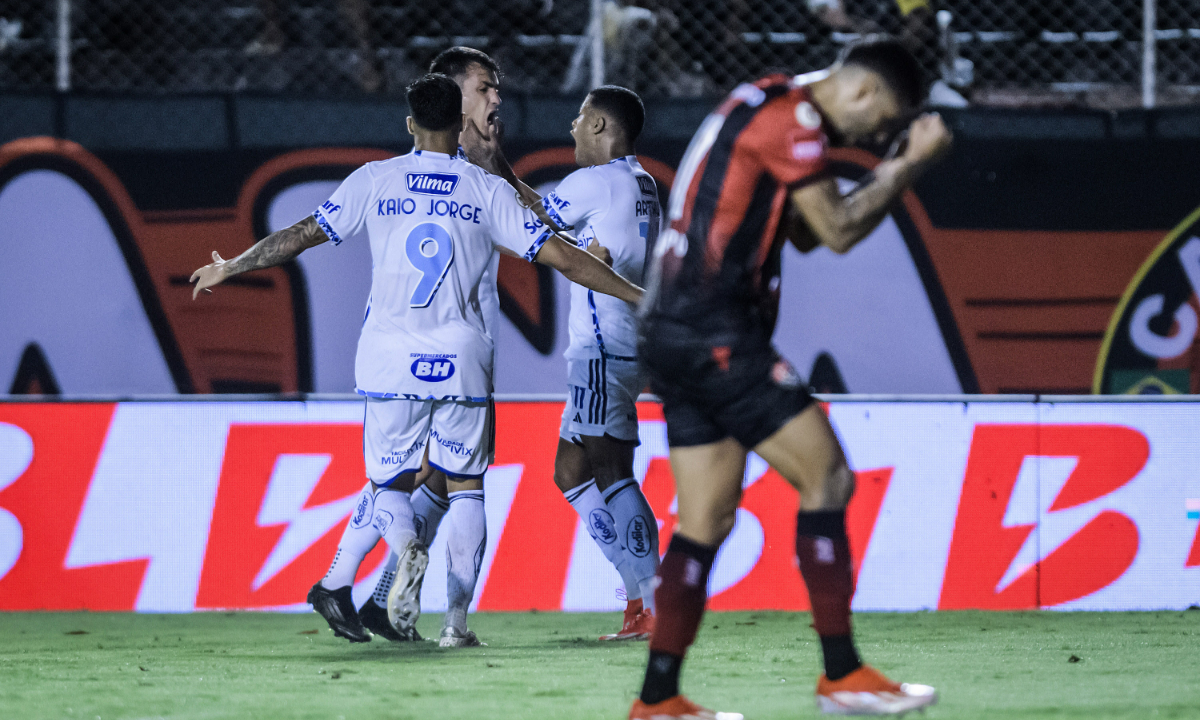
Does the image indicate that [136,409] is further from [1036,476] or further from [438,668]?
[1036,476]

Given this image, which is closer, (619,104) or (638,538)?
(638,538)

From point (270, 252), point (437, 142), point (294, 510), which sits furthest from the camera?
point (294, 510)

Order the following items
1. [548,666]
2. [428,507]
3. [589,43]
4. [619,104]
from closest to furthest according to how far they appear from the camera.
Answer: [548,666], [428,507], [619,104], [589,43]

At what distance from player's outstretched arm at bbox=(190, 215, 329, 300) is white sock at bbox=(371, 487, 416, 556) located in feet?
2.92

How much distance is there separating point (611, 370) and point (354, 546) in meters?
1.19

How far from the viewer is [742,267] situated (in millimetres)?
3420

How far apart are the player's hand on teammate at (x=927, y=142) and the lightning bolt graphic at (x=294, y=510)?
3.84m

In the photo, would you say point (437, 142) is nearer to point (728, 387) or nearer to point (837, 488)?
point (728, 387)

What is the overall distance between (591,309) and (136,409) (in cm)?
246

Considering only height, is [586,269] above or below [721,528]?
above

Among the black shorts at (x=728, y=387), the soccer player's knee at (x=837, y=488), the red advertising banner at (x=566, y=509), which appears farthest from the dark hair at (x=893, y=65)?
the red advertising banner at (x=566, y=509)

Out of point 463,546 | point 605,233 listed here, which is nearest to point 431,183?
point 605,233

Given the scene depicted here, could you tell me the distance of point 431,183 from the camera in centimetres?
503

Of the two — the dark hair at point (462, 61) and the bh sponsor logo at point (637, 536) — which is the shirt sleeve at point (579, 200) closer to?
the dark hair at point (462, 61)
